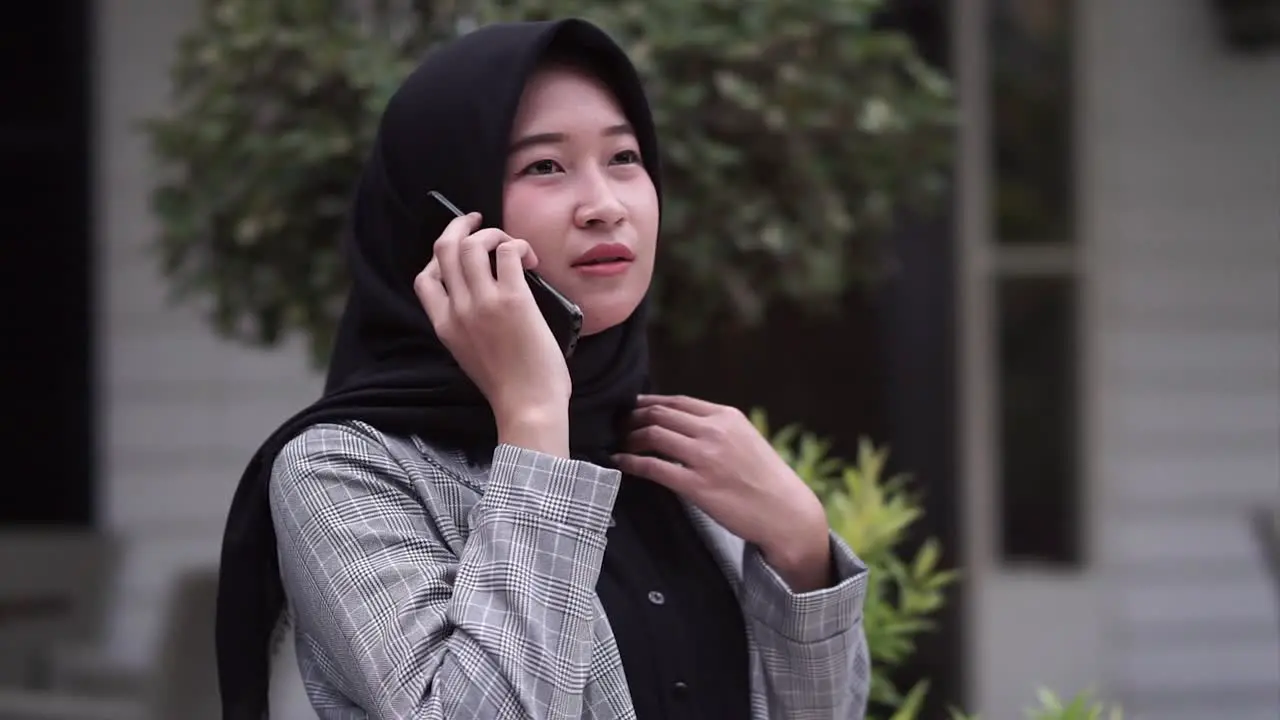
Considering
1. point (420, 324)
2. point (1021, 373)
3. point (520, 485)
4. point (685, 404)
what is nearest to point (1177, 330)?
point (1021, 373)

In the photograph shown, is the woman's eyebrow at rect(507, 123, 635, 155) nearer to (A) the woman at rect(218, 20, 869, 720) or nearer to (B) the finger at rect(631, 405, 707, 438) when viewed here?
(A) the woman at rect(218, 20, 869, 720)

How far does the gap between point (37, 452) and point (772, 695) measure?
4260mm

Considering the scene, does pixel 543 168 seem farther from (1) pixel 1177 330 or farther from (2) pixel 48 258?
(1) pixel 1177 330

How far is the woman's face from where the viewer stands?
1.61m

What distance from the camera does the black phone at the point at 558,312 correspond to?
156cm

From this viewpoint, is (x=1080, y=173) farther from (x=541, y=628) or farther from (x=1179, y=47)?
(x=541, y=628)

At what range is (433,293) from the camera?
1527 mm

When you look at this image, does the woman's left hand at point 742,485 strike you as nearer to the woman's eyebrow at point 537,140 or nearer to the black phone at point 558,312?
the black phone at point 558,312

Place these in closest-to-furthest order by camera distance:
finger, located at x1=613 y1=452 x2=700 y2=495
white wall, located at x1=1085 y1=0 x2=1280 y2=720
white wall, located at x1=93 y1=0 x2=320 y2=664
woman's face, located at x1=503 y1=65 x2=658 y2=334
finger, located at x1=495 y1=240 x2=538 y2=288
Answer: finger, located at x1=495 y1=240 x2=538 y2=288 → woman's face, located at x1=503 y1=65 x2=658 y2=334 → finger, located at x1=613 y1=452 x2=700 y2=495 → white wall, located at x1=93 y1=0 x2=320 y2=664 → white wall, located at x1=1085 y1=0 x2=1280 y2=720

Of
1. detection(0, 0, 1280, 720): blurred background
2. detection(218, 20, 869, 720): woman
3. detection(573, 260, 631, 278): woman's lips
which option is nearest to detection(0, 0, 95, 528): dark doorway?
detection(0, 0, 1280, 720): blurred background

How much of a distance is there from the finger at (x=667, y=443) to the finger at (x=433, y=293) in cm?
31

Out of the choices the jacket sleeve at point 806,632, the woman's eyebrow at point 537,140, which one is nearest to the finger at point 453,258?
the woman's eyebrow at point 537,140

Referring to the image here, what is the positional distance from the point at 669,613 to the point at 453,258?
41 cm

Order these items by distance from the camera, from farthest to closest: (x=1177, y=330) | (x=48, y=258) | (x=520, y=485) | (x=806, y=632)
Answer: (x=1177, y=330) → (x=48, y=258) → (x=806, y=632) → (x=520, y=485)
